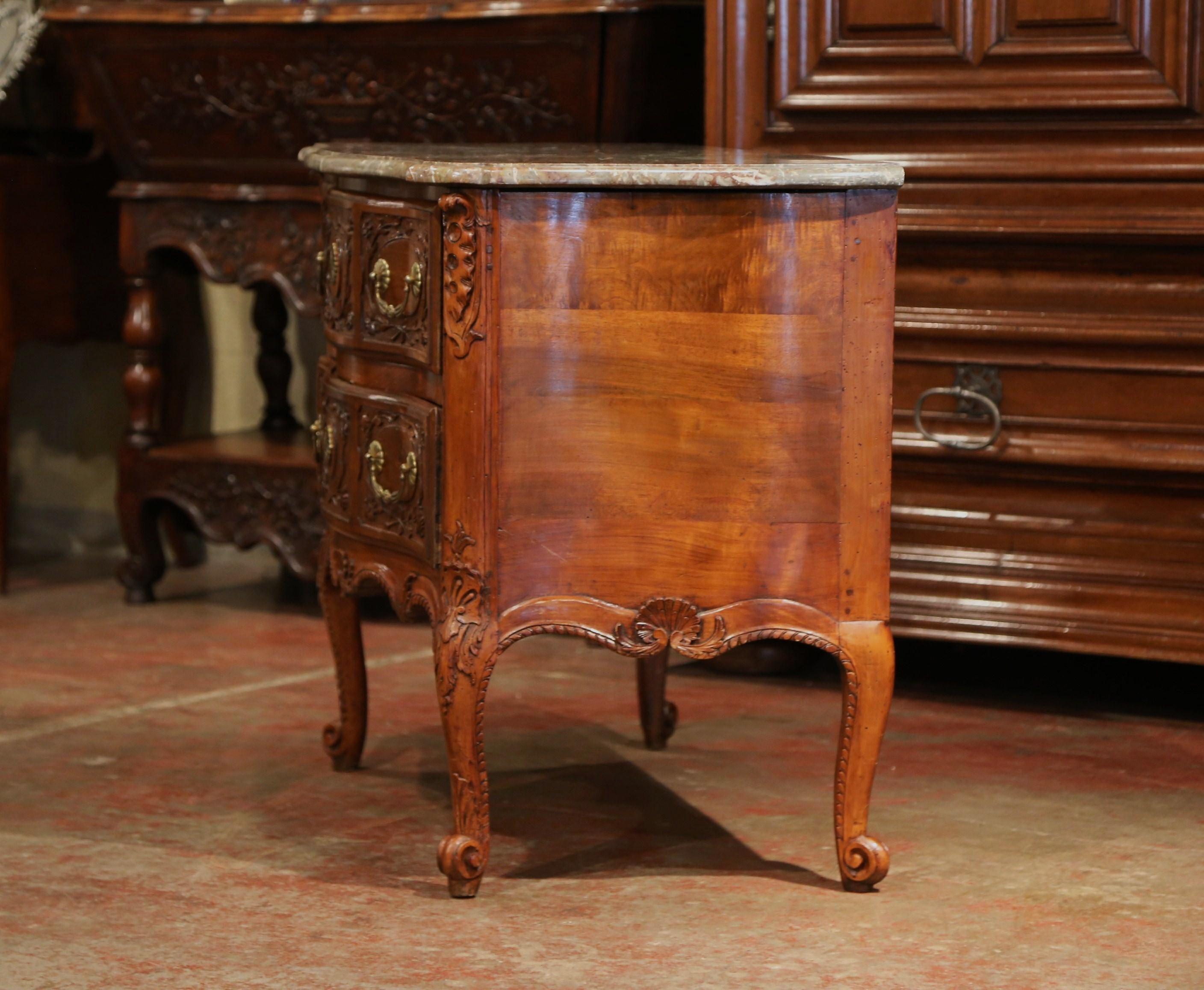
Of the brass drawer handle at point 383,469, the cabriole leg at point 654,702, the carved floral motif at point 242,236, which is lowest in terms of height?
the cabriole leg at point 654,702

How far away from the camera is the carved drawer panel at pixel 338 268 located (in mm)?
2201

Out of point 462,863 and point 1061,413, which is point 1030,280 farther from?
point 462,863

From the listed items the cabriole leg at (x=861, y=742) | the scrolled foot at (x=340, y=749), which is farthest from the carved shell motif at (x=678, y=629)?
the scrolled foot at (x=340, y=749)

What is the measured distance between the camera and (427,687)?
2996 millimetres

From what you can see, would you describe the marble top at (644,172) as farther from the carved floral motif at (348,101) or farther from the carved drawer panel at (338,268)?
the carved floral motif at (348,101)

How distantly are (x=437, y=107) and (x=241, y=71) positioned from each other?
40 centimetres

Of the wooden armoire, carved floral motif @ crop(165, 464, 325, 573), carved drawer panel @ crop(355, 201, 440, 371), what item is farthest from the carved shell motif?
carved floral motif @ crop(165, 464, 325, 573)

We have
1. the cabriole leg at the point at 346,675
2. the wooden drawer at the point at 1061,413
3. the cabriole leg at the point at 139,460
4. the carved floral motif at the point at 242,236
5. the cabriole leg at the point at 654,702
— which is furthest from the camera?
the cabriole leg at the point at 139,460

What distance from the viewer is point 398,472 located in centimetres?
213

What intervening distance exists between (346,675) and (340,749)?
0.11 meters

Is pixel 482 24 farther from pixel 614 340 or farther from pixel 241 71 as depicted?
pixel 614 340

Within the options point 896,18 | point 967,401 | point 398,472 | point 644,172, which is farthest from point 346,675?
point 896,18

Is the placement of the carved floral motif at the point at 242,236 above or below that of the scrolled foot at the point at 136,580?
above

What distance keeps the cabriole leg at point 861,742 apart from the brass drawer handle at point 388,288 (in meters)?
0.61
